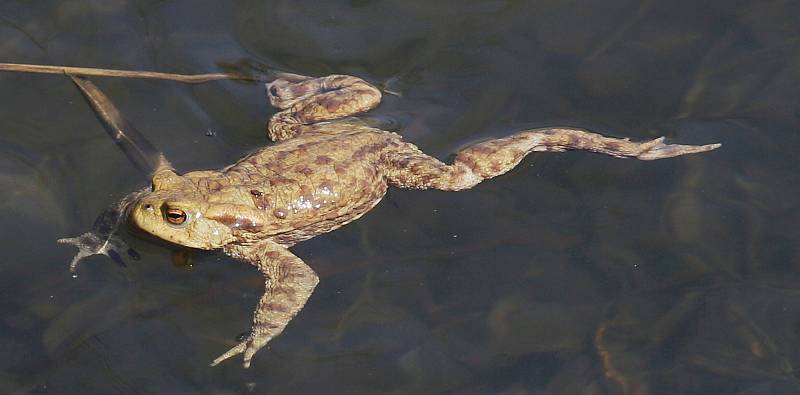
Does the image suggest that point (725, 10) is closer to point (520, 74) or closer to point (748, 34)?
point (748, 34)

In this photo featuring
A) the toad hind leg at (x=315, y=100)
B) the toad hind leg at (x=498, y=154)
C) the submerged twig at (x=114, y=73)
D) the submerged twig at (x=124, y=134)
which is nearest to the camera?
the toad hind leg at (x=498, y=154)

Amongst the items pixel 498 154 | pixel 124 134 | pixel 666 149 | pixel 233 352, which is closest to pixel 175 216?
pixel 233 352

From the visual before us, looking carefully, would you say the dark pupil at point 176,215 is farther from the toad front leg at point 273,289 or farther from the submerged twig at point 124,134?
the submerged twig at point 124,134

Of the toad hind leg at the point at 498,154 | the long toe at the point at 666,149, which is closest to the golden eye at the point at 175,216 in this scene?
the toad hind leg at the point at 498,154

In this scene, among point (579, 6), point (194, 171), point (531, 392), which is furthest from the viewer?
point (579, 6)

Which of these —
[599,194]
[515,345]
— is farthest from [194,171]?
[599,194]

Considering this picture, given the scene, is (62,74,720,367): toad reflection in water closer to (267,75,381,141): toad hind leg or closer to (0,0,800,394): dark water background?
(267,75,381,141): toad hind leg
